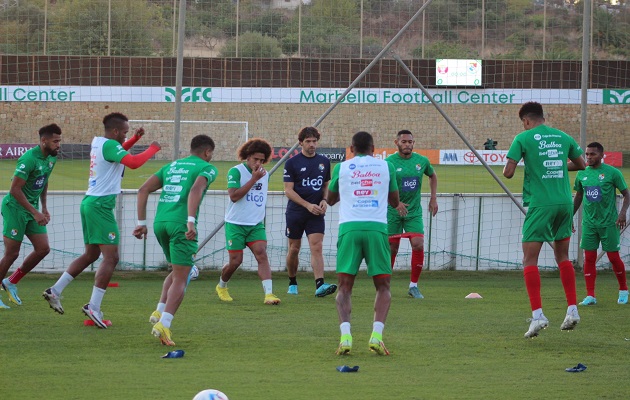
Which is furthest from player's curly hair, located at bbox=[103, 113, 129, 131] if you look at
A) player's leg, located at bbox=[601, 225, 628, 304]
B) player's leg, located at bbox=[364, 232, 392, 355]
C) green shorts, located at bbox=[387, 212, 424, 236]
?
player's leg, located at bbox=[601, 225, 628, 304]

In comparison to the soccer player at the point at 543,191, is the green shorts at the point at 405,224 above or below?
below

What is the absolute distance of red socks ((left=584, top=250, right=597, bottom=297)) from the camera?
11.1 metres

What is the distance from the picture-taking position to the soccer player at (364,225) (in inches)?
304

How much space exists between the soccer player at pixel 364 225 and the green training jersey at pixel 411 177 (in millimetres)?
4172

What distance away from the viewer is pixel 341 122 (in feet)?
118

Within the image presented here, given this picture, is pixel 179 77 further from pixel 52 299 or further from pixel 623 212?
pixel 623 212

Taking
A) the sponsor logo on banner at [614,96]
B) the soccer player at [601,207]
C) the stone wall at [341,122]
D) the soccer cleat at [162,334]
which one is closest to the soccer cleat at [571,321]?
the soccer player at [601,207]

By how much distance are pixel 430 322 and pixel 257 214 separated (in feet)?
8.80

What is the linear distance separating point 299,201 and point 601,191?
3.78m

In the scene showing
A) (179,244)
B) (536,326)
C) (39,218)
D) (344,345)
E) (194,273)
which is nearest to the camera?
(344,345)

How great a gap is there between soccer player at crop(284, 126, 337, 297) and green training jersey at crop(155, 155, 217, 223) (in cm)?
329

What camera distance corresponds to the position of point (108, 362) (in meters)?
7.18

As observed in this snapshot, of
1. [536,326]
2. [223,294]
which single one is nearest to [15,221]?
[223,294]

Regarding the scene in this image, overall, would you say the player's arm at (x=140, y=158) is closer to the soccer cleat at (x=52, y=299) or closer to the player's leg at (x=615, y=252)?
the soccer cleat at (x=52, y=299)
